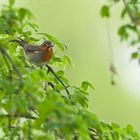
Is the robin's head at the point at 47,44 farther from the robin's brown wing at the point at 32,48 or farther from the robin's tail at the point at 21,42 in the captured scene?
the robin's tail at the point at 21,42

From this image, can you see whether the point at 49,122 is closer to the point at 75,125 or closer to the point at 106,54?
the point at 75,125

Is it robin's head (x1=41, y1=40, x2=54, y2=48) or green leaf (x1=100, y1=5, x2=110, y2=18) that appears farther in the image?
green leaf (x1=100, y1=5, x2=110, y2=18)

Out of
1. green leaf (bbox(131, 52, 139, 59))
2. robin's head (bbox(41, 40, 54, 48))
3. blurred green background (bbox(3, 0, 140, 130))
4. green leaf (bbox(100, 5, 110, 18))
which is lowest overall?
robin's head (bbox(41, 40, 54, 48))

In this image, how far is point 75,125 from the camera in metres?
2.32

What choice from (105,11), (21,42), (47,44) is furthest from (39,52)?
(105,11)

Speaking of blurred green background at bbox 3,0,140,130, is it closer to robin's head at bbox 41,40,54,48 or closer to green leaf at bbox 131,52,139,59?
green leaf at bbox 131,52,139,59

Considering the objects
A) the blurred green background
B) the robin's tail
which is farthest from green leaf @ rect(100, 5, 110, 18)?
the blurred green background

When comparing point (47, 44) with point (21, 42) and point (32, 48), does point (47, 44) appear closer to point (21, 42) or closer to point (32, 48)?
point (32, 48)

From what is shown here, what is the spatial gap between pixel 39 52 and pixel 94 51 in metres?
9.65

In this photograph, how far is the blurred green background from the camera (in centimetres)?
1219

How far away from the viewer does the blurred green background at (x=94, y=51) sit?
40.0 ft

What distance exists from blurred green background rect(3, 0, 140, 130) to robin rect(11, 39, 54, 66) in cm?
781

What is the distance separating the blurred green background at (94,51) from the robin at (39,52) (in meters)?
7.81

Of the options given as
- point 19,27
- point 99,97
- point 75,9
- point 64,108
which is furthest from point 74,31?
point 64,108
